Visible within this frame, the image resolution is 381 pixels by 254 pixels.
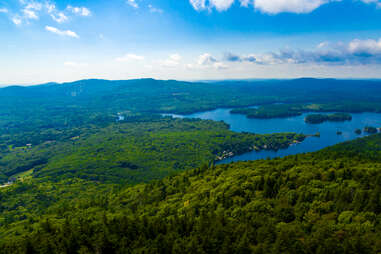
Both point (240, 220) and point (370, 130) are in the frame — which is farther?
point (370, 130)

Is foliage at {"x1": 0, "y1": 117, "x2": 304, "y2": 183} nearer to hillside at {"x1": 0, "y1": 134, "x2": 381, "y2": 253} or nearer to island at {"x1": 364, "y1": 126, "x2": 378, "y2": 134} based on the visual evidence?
hillside at {"x1": 0, "y1": 134, "x2": 381, "y2": 253}

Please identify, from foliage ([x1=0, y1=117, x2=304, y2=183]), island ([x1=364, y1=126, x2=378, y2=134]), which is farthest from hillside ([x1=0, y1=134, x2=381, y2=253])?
island ([x1=364, y1=126, x2=378, y2=134])

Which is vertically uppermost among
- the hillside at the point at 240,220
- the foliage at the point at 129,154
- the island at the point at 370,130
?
the hillside at the point at 240,220

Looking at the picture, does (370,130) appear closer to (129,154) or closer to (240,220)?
(129,154)

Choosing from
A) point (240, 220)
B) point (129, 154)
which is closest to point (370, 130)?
point (129, 154)

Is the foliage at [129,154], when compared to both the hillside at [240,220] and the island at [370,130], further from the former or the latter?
the island at [370,130]

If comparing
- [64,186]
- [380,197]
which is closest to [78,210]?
[64,186]

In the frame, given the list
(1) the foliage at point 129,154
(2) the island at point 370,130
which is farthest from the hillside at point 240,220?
(2) the island at point 370,130

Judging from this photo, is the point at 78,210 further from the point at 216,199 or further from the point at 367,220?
the point at 367,220

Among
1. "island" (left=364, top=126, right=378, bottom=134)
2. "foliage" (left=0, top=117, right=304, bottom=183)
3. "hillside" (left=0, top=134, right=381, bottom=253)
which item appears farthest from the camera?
"island" (left=364, top=126, right=378, bottom=134)
